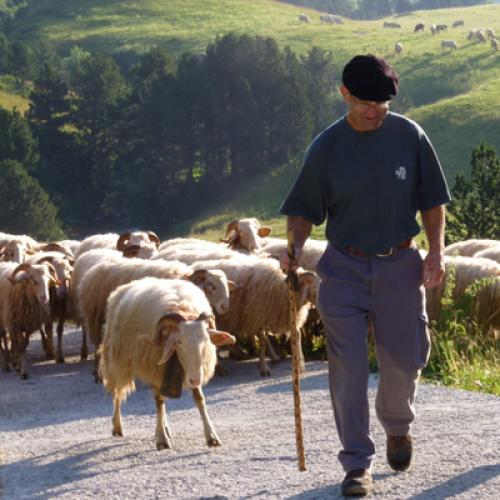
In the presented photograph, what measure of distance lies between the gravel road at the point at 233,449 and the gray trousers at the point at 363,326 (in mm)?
413

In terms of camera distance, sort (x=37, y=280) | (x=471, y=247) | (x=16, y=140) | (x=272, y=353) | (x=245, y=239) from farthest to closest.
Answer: (x=16, y=140) → (x=245, y=239) → (x=471, y=247) → (x=37, y=280) → (x=272, y=353)

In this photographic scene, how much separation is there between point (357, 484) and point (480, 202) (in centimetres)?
2887

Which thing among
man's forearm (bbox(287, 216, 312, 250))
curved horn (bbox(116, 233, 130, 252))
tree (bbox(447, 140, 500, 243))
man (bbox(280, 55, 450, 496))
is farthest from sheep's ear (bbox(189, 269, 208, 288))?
tree (bbox(447, 140, 500, 243))

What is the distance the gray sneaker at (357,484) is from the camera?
659 cm

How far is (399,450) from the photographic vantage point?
7055mm

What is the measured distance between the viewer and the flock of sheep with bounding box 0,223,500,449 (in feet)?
32.4

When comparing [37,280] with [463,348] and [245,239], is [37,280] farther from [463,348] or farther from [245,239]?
[463,348]

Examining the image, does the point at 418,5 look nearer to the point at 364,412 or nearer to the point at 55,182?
the point at 55,182

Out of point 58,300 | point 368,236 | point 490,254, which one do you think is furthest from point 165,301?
point 490,254

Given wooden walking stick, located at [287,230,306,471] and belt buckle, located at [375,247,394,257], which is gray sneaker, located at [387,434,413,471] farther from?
belt buckle, located at [375,247,394,257]

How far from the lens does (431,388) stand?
36.0ft

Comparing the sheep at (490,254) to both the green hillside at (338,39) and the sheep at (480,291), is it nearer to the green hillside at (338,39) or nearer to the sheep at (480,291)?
the sheep at (480,291)

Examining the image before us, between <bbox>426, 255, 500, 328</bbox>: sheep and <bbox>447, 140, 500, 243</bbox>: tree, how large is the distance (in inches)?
718

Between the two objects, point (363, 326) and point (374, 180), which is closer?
point (374, 180)
